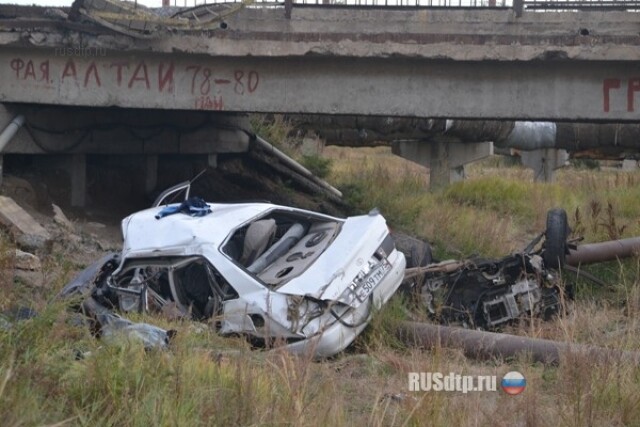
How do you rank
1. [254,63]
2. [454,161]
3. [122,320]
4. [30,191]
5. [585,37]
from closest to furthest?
[122,320], [585,37], [254,63], [30,191], [454,161]

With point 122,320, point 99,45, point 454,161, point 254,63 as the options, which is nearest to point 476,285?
point 122,320

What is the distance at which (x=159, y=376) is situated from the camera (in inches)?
206

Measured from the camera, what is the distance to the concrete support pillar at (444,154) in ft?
64.2

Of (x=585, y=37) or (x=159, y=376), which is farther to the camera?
(x=585, y=37)

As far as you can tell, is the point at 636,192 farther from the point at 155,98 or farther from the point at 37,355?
the point at 37,355

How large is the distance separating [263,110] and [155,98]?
1416mm

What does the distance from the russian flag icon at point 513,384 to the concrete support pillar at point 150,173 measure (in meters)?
10.2

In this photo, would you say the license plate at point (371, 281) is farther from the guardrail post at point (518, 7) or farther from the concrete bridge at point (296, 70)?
the guardrail post at point (518, 7)

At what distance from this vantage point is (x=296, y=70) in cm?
1295

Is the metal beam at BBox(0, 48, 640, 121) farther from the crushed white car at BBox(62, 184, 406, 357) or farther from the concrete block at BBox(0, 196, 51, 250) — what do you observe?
the crushed white car at BBox(62, 184, 406, 357)

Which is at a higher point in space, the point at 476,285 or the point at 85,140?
the point at 85,140

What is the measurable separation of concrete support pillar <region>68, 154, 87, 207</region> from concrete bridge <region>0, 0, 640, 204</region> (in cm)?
87

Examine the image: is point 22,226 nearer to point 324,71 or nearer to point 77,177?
point 77,177

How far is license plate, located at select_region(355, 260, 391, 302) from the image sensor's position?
838 centimetres
